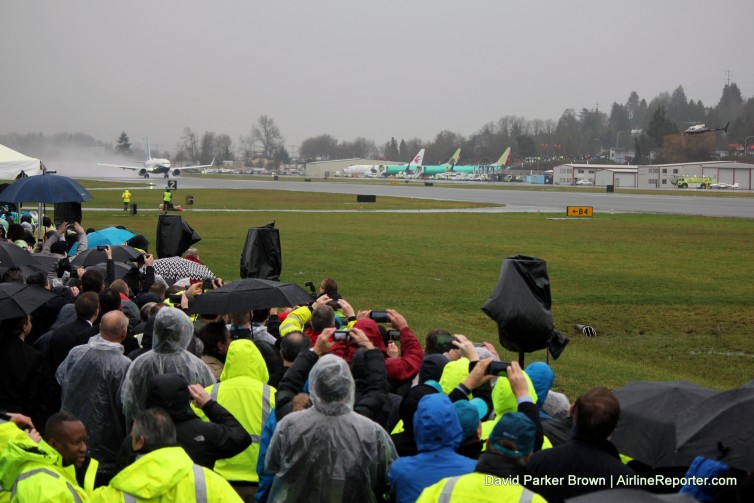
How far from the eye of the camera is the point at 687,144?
538 ft

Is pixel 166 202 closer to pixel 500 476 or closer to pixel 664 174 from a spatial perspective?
pixel 500 476

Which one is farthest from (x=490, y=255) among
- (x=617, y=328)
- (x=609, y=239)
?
(x=617, y=328)

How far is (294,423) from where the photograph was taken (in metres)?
4.88

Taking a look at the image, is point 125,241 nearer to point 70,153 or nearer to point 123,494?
point 123,494

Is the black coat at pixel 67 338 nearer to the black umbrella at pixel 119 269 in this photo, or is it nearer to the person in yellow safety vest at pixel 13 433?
the person in yellow safety vest at pixel 13 433

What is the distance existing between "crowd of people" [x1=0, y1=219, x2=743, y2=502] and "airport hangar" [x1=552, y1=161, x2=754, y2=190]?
5324 inches

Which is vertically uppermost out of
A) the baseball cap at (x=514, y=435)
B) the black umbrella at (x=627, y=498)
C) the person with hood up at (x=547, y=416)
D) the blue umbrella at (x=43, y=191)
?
the blue umbrella at (x=43, y=191)

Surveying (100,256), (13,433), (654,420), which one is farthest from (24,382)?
(100,256)

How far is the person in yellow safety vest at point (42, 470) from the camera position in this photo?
4160 millimetres

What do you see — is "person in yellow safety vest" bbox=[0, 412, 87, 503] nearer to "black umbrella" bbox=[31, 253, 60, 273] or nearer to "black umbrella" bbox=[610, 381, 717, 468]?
"black umbrella" bbox=[610, 381, 717, 468]

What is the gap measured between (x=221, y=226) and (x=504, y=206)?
2748cm

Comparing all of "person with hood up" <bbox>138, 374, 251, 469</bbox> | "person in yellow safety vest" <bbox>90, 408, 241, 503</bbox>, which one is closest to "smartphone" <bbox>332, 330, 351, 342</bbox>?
"person with hood up" <bbox>138, 374, 251, 469</bbox>

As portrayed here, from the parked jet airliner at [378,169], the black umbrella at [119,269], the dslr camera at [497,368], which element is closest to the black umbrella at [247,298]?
the dslr camera at [497,368]

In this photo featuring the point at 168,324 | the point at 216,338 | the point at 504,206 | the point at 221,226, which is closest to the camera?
the point at 168,324
